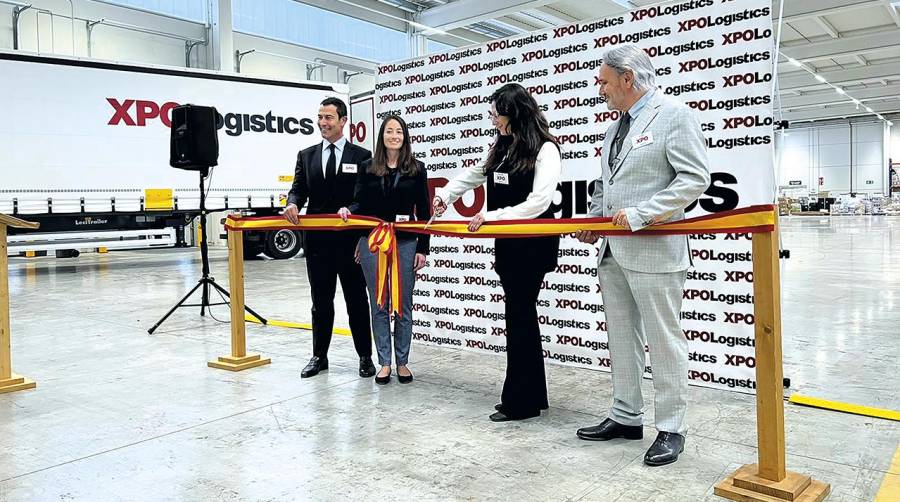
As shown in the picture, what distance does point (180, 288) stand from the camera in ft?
30.5

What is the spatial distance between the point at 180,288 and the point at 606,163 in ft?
25.6

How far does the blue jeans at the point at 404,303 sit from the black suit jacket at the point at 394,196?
10 centimetres

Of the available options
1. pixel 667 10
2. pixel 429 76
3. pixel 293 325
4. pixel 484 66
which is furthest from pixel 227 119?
pixel 667 10

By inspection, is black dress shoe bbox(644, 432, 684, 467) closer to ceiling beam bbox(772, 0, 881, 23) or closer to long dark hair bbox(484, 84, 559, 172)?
long dark hair bbox(484, 84, 559, 172)

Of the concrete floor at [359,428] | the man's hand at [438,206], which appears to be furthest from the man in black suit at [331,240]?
the man's hand at [438,206]

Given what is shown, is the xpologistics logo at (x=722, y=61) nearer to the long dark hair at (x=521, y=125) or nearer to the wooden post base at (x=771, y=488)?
the long dark hair at (x=521, y=125)

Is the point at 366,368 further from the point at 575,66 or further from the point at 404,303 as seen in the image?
the point at 575,66

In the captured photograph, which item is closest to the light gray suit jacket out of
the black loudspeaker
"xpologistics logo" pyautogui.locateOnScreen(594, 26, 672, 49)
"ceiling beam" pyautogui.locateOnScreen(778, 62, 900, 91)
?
"xpologistics logo" pyautogui.locateOnScreen(594, 26, 672, 49)

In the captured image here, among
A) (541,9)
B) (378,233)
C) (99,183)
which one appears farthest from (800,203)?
(378,233)

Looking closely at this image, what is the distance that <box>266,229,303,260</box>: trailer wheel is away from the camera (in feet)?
46.7

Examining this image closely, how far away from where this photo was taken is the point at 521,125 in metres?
3.24

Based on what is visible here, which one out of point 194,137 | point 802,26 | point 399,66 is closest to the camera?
point 399,66

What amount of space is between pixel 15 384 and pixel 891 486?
4.50 meters

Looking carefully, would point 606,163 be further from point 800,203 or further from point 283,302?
point 800,203
